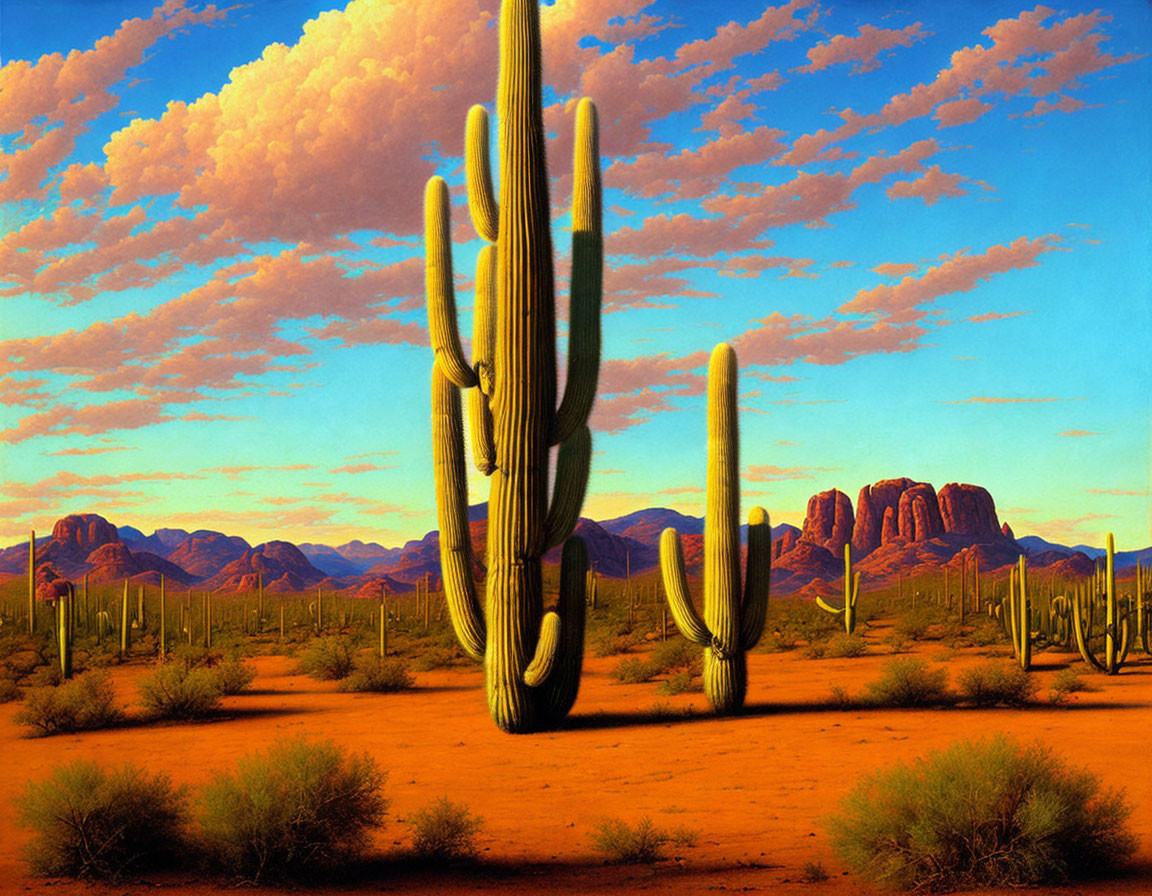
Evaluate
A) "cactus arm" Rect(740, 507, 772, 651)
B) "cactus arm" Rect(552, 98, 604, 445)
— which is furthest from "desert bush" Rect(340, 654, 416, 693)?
"cactus arm" Rect(552, 98, 604, 445)

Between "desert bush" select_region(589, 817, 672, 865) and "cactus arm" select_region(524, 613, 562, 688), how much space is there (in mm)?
5300

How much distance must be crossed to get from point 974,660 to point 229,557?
11256 cm

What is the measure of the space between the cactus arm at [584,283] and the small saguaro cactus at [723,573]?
2250 mm

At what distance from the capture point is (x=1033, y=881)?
762cm

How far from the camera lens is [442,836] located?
867 cm

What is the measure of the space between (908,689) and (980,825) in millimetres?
9755

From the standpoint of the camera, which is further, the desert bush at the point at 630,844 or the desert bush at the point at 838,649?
the desert bush at the point at 838,649

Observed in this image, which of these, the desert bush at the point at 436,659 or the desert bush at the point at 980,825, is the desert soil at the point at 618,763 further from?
the desert bush at the point at 436,659

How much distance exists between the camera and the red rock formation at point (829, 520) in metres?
117

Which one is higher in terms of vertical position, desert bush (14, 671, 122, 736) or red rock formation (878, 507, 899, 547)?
red rock formation (878, 507, 899, 547)

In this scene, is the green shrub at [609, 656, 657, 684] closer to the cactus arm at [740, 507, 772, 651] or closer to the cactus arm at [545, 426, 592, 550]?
the cactus arm at [740, 507, 772, 651]

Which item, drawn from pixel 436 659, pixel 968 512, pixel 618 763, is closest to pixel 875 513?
pixel 968 512

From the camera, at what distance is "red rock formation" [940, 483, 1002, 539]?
11325 cm

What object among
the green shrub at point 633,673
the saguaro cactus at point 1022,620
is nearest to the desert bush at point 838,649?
the saguaro cactus at point 1022,620
